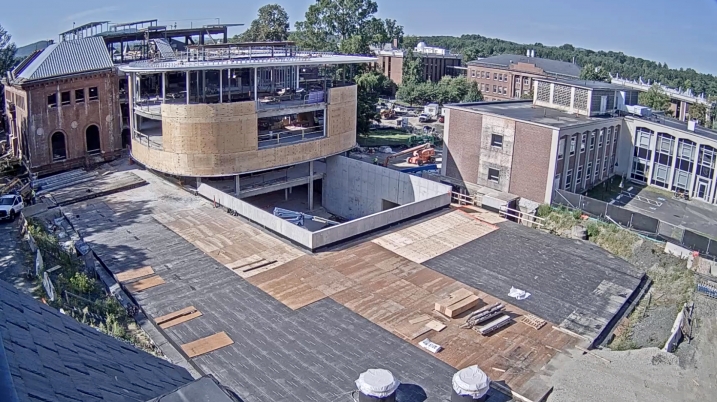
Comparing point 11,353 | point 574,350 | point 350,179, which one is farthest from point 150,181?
point 11,353

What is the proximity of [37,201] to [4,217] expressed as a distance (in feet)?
5.85

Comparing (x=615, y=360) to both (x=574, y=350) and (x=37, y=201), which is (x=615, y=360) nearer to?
(x=574, y=350)

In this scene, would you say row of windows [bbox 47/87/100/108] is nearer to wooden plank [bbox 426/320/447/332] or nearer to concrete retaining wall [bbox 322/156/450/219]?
concrete retaining wall [bbox 322/156/450/219]

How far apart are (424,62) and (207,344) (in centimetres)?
8759

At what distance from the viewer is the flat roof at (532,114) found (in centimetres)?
3828

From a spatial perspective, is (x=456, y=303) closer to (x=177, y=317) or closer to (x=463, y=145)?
(x=177, y=317)

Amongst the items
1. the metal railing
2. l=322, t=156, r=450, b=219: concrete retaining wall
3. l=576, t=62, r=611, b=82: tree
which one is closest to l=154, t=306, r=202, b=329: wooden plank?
the metal railing

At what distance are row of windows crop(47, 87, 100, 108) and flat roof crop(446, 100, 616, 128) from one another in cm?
2340

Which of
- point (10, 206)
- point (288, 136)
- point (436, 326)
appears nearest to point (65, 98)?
point (10, 206)

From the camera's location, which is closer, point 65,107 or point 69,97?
point 65,107

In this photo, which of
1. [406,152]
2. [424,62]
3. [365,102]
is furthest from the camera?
[424,62]

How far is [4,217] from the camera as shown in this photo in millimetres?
32406

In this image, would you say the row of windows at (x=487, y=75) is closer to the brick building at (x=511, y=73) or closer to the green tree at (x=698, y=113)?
the brick building at (x=511, y=73)

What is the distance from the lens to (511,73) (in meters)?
88.6
